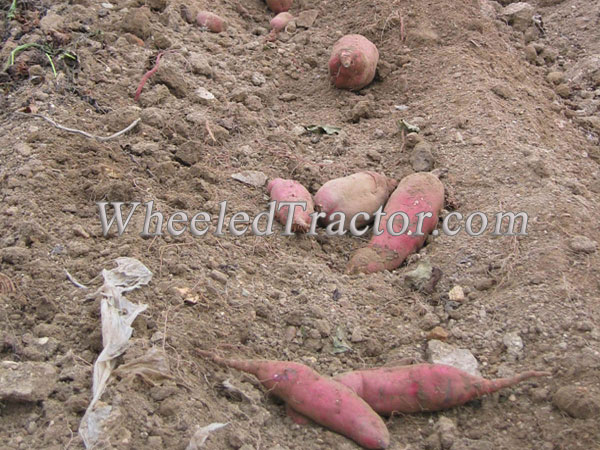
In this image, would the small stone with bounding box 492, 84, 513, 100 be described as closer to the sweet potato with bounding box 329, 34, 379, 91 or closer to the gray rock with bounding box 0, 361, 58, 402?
the sweet potato with bounding box 329, 34, 379, 91

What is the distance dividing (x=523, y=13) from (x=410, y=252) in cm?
231

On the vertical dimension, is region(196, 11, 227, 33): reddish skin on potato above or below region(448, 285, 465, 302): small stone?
above

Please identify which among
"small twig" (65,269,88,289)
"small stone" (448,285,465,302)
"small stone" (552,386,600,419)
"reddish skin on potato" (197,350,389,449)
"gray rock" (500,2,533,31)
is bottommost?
"reddish skin on potato" (197,350,389,449)

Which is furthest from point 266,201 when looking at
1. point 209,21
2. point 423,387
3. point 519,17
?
point 519,17

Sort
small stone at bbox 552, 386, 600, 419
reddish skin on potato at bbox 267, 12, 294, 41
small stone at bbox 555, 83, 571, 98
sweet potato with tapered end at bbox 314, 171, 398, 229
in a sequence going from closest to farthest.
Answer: small stone at bbox 552, 386, 600, 419 < sweet potato with tapered end at bbox 314, 171, 398, 229 < small stone at bbox 555, 83, 571, 98 < reddish skin on potato at bbox 267, 12, 294, 41

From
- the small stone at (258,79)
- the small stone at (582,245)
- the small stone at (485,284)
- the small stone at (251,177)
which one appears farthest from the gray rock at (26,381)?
the small stone at (258,79)

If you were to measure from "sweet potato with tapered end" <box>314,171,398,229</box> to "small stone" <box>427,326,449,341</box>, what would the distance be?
2.11ft

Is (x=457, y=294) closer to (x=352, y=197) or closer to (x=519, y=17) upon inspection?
(x=352, y=197)

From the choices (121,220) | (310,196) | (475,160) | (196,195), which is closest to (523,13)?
(475,160)

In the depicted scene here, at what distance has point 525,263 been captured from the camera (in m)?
2.27

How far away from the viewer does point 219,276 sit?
216 cm

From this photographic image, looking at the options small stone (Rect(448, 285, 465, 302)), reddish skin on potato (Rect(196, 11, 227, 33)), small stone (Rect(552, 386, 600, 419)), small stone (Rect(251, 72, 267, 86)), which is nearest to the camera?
small stone (Rect(552, 386, 600, 419))

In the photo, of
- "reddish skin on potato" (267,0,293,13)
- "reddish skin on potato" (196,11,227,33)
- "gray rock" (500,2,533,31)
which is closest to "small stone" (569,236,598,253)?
"gray rock" (500,2,533,31)

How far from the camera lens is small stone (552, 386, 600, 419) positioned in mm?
1718
